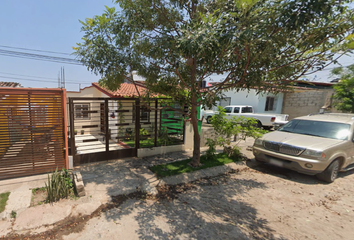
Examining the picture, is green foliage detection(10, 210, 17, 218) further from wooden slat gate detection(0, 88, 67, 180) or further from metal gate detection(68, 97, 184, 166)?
metal gate detection(68, 97, 184, 166)

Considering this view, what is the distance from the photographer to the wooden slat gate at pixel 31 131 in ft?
13.5

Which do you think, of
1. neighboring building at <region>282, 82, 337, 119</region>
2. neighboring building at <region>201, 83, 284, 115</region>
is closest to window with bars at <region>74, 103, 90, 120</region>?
neighboring building at <region>201, 83, 284, 115</region>

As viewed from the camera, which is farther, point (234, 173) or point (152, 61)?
point (234, 173)

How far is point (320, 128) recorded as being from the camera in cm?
552

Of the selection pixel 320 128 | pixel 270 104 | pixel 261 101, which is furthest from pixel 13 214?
pixel 270 104

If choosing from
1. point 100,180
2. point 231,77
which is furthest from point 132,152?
point 231,77

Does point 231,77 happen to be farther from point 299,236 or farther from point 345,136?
point 345,136

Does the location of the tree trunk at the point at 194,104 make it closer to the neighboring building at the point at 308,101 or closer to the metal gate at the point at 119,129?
the metal gate at the point at 119,129

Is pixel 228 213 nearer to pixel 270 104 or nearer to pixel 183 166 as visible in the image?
pixel 183 166

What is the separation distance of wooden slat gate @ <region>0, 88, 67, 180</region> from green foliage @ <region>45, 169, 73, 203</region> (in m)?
1.05

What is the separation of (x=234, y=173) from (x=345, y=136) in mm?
3241

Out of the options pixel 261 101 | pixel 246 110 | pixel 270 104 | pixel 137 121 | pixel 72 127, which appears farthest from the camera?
pixel 270 104

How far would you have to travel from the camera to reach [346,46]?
3246 millimetres

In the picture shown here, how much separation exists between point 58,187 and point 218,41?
4.17 m
